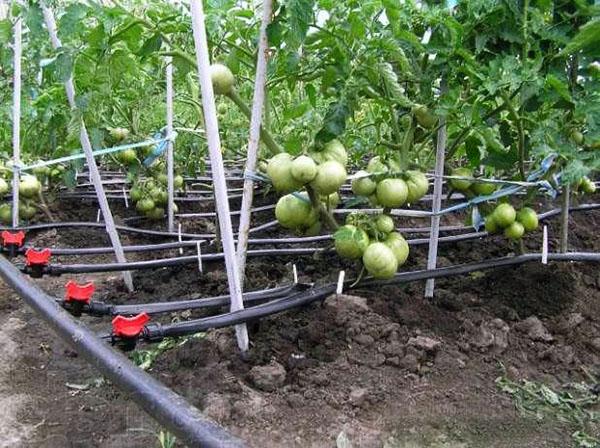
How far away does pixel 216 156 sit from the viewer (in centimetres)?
162

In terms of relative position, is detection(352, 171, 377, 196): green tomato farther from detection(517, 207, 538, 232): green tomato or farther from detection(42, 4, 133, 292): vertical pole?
detection(42, 4, 133, 292): vertical pole

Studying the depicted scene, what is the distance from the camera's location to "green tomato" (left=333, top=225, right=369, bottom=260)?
183 centimetres

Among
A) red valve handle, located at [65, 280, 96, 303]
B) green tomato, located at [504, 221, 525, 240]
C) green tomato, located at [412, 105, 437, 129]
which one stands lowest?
red valve handle, located at [65, 280, 96, 303]

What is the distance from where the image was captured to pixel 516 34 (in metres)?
1.86

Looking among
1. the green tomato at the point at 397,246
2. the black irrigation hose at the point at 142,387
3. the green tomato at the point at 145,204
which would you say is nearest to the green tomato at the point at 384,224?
the green tomato at the point at 397,246

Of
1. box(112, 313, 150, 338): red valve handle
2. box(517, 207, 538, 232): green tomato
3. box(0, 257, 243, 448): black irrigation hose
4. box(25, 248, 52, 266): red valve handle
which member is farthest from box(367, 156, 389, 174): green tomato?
box(25, 248, 52, 266): red valve handle

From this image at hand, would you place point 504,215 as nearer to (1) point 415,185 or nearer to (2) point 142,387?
(1) point 415,185

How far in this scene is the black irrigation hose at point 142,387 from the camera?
34.3 inches

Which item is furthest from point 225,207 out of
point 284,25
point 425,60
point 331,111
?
point 425,60

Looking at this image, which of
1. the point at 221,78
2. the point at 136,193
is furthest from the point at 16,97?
the point at 221,78

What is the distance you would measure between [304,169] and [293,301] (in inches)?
17.8

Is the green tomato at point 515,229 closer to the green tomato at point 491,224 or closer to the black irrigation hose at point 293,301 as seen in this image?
the green tomato at point 491,224

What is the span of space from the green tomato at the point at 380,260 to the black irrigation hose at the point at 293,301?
168 mm

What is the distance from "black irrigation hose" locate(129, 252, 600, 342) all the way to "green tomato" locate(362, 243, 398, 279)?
168 millimetres
